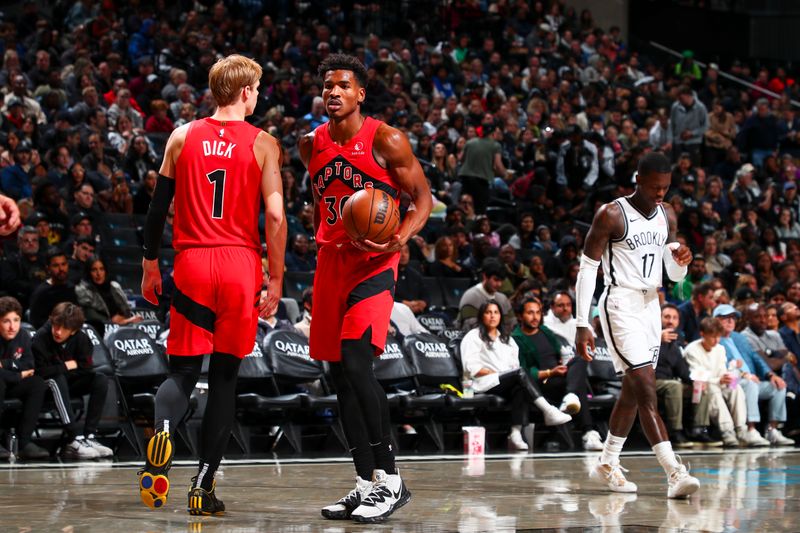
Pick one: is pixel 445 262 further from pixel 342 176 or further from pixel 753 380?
pixel 342 176

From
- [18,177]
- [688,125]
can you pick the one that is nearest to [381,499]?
[18,177]

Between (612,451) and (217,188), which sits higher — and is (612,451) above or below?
below

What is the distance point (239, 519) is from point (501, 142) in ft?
46.8

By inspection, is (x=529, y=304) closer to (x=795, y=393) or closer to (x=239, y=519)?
(x=795, y=393)

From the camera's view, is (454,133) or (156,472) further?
(454,133)

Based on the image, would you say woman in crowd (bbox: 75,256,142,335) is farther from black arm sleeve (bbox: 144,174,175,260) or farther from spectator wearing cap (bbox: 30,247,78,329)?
black arm sleeve (bbox: 144,174,175,260)

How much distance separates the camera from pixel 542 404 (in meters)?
11.0

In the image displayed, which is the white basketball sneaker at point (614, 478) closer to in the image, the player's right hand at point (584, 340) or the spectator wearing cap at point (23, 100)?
the player's right hand at point (584, 340)

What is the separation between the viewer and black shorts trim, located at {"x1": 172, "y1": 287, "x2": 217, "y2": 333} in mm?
5824

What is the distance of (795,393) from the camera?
12.9 meters

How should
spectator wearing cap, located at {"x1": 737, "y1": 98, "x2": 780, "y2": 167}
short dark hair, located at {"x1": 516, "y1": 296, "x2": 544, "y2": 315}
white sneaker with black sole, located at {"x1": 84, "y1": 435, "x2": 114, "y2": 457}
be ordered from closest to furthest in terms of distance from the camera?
white sneaker with black sole, located at {"x1": 84, "y1": 435, "x2": 114, "y2": 457}, short dark hair, located at {"x1": 516, "y1": 296, "x2": 544, "y2": 315}, spectator wearing cap, located at {"x1": 737, "y1": 98, "x2": 780, "y2": 167}

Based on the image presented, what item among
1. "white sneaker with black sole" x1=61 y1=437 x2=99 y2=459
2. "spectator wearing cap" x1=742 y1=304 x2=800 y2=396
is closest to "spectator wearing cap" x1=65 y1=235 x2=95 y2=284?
"white sneaker with black sole" x1=61 y1=437 x2=99 y2=459

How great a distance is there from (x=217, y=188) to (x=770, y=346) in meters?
8.86

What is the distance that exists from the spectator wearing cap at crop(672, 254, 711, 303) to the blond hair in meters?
10.1
